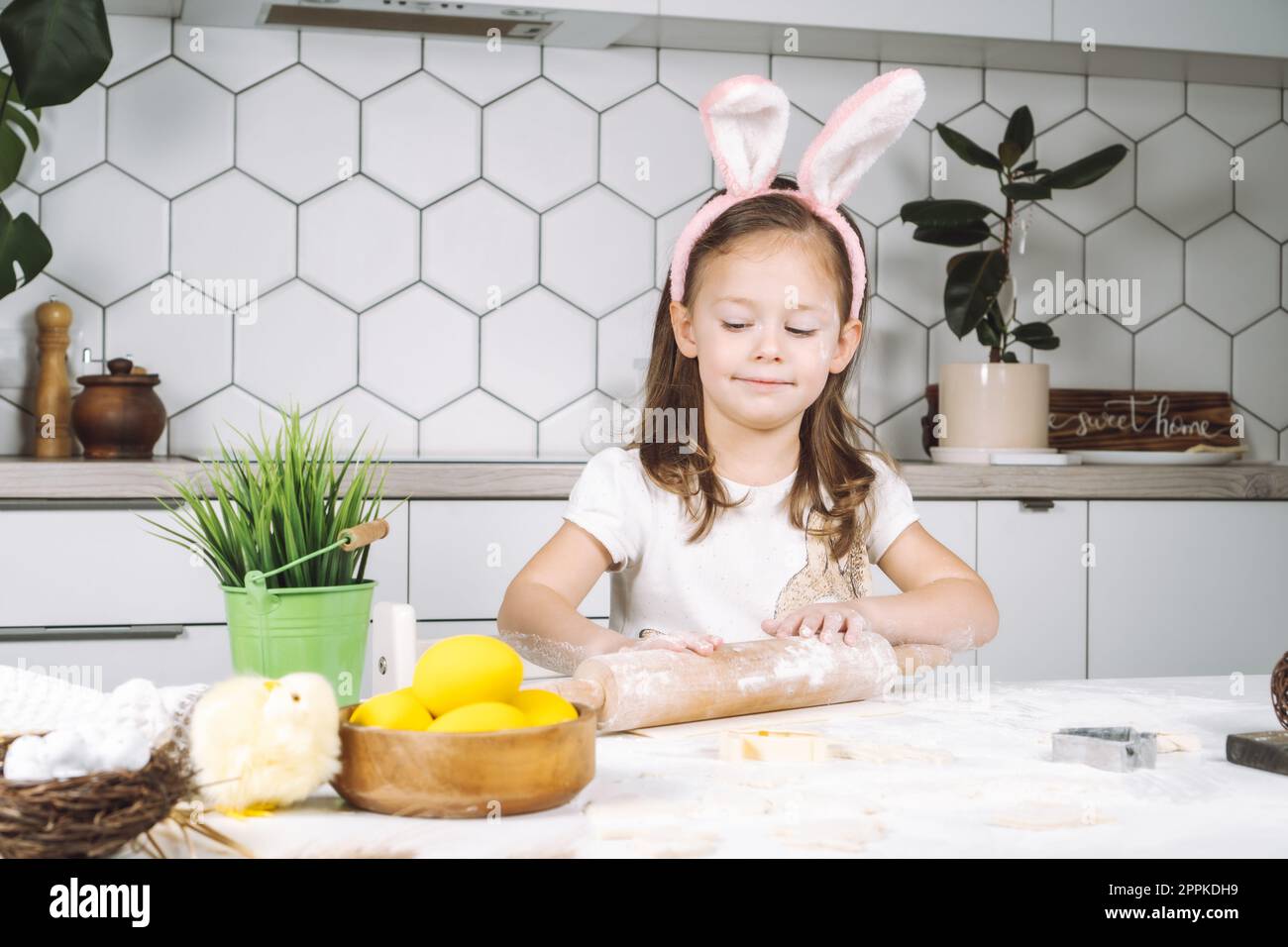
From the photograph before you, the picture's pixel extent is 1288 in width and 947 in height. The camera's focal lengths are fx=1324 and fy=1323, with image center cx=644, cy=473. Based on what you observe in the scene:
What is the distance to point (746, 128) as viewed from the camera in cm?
140

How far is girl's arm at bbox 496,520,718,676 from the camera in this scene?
1.26m

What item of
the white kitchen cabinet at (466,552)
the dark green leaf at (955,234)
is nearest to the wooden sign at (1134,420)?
the dark green leaf at (955,234)

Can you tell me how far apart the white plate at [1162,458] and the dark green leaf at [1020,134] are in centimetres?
55

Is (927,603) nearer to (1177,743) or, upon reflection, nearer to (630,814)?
(1177,743)

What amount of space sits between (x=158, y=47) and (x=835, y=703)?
1868 mm

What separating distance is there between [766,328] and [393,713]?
2.68 ft

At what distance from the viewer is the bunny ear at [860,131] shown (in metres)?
1.30

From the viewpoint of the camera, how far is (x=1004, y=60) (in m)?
2.61

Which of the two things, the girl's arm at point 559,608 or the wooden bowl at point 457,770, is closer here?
the wooden bowl at point 457,770

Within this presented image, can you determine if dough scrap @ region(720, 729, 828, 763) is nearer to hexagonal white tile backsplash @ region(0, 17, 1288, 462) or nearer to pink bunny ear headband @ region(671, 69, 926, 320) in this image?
pink bunny ear headband @ region(671, 69, 926, 320)

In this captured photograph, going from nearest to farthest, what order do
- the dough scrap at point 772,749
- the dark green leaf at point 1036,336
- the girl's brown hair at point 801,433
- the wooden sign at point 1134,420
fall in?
1. the dough scrap at point 772,749
2. the girl's brown hair at point 801,433
3. the dark green leaf at point 1036,336
4. the wooden sign at point 1134,420

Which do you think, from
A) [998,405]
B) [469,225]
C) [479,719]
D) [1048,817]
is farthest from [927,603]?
[469,225]

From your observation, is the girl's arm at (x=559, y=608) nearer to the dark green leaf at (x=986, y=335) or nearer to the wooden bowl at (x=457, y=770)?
the wooden bowl at (x=457, y=770)
